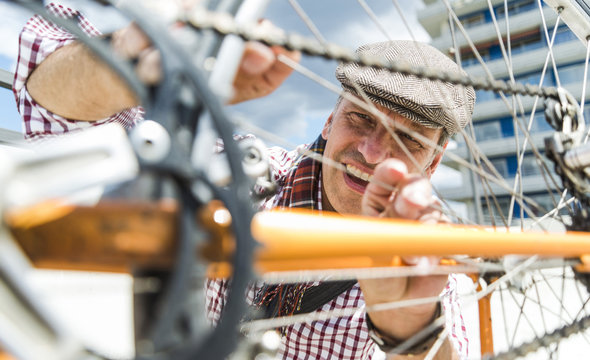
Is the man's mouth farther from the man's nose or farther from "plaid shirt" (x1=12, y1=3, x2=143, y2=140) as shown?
"plaid shirt" (x1=12, y1=3, x2=143, y2=140)

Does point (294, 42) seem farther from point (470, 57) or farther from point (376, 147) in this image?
point (470, 57)

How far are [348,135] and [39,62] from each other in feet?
2.04

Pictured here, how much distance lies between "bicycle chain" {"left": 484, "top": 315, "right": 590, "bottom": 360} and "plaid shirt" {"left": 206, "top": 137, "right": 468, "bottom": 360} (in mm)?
256

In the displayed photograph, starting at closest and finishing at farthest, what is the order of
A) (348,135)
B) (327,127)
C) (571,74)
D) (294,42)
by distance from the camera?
(294,42)
(348,135)
(327,127)
(571,74)

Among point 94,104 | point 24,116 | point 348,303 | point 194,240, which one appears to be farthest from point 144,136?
point 348,303

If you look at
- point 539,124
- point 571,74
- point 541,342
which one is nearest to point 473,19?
point 571,74

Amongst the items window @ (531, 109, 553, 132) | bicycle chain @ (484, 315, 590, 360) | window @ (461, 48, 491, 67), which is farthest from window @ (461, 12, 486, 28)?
bicycle chain @ (484, 315, 590, 360)

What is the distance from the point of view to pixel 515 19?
13.5 meters

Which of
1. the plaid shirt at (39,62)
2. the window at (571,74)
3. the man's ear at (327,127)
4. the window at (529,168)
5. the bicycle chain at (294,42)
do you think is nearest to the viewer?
the bicycle chain at (294,42)

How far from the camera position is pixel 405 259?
0.48 meters

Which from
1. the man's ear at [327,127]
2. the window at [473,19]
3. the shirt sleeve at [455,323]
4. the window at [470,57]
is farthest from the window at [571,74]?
the shirt sleeve at [455,323]

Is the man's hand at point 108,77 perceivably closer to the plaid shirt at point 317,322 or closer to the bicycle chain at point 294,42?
the bicycle chain at point 294,42

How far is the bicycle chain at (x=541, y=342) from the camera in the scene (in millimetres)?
508

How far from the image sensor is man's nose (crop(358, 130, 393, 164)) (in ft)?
2.80
